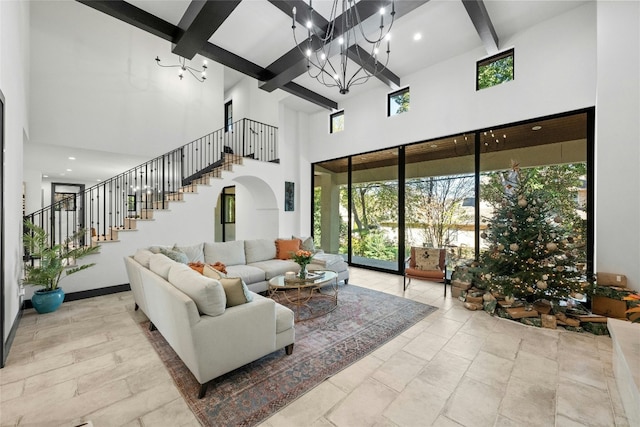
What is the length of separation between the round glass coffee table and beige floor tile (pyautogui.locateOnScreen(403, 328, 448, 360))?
1.23m

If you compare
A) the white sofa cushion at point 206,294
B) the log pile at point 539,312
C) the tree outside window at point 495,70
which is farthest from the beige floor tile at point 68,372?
the tree outside window at point 495,70

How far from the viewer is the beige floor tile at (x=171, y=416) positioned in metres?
1.78

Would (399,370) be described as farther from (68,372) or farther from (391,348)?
(68,372)

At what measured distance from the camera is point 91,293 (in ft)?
14.4

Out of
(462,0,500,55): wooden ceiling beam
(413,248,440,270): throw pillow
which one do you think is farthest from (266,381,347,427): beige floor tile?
(462,0,500,55): wooden ceiling beam

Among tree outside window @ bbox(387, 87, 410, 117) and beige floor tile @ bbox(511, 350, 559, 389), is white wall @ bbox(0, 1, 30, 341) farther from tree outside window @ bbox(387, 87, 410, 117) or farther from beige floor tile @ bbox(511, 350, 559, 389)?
tree outside window @ bbox(387, 87, 410, 117)

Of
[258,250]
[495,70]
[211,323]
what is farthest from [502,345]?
[495,70]

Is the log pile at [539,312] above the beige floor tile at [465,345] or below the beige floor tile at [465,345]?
above

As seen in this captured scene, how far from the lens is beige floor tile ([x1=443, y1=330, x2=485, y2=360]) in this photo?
2.68 m

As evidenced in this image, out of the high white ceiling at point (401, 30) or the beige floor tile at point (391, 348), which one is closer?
the beige floor tile at point (391, 348)

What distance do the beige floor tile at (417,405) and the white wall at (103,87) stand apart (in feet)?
22.3

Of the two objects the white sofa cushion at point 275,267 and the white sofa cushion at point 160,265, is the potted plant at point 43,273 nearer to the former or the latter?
the white sofa cushion at point 160,265

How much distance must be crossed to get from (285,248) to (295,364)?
9.76ft

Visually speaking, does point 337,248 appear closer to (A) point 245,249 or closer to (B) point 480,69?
(A) point 245,249
